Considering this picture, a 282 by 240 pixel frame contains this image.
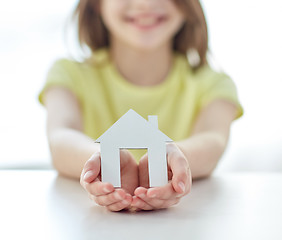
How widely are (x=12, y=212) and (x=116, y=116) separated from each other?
802mm

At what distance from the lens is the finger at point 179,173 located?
55 centimetres

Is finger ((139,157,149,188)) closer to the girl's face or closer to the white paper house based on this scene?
the white paper house

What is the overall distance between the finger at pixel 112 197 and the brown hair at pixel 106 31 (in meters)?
0.98

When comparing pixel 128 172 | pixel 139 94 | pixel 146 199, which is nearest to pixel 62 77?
pixel 139 94

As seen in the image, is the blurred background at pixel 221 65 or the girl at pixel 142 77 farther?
the blurred background at pixel 221 65

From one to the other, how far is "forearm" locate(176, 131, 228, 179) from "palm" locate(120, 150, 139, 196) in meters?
0.21

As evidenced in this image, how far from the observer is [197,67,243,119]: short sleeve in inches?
51.8

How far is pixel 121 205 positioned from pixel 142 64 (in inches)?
36.2

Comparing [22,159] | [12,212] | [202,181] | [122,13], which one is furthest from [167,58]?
[12,212]

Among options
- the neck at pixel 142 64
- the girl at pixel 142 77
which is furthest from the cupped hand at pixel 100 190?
the neck at pixel 142 64

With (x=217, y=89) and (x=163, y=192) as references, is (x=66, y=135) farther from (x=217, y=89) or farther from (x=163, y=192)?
(x=217, y=89)

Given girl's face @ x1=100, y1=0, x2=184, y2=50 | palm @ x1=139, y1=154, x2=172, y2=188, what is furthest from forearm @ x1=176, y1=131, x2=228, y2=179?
girl's face @ x1=100, y1=0, x2=184, y2=50

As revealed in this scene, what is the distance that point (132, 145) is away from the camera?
1.88 ft

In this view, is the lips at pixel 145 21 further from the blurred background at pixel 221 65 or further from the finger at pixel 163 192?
the finger at pixel 163 192
